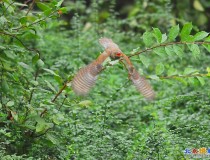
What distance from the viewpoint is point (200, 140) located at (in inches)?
128

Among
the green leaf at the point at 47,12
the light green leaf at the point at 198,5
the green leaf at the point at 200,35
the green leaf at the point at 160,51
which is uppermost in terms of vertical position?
the green leaf at the point at 47,12

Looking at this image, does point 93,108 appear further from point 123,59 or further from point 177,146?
point 123,59

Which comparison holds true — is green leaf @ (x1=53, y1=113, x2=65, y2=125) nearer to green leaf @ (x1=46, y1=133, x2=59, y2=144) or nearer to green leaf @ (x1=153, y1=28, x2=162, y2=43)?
green leaf @ (x1=46, y1=133, x2=59, y2=144)

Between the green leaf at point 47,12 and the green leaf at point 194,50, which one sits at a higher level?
the green leaf at point 47,12

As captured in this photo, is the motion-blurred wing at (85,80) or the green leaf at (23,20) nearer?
the motion-blurred wing at (85,80)

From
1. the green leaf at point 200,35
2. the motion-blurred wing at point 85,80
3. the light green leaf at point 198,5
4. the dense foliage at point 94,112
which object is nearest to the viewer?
the motion-blurred wing at point 85,80

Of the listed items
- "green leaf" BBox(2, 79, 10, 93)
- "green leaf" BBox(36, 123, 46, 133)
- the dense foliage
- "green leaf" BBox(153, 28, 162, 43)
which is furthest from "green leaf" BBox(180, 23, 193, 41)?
"green leaf" BBox(2, 79, 10, 93)

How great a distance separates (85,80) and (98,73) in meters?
0.08

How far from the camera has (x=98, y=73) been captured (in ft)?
8.68

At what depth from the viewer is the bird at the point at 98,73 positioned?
260 cm

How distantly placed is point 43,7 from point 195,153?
1.23m

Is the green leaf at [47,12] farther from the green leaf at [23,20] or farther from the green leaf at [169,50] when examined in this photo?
the green leaf at [169,50]

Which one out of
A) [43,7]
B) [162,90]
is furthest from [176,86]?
[43,7]

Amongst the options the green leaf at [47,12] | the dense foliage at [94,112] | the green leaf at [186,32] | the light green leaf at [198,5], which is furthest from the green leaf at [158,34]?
the light green leaf at [198,5]
